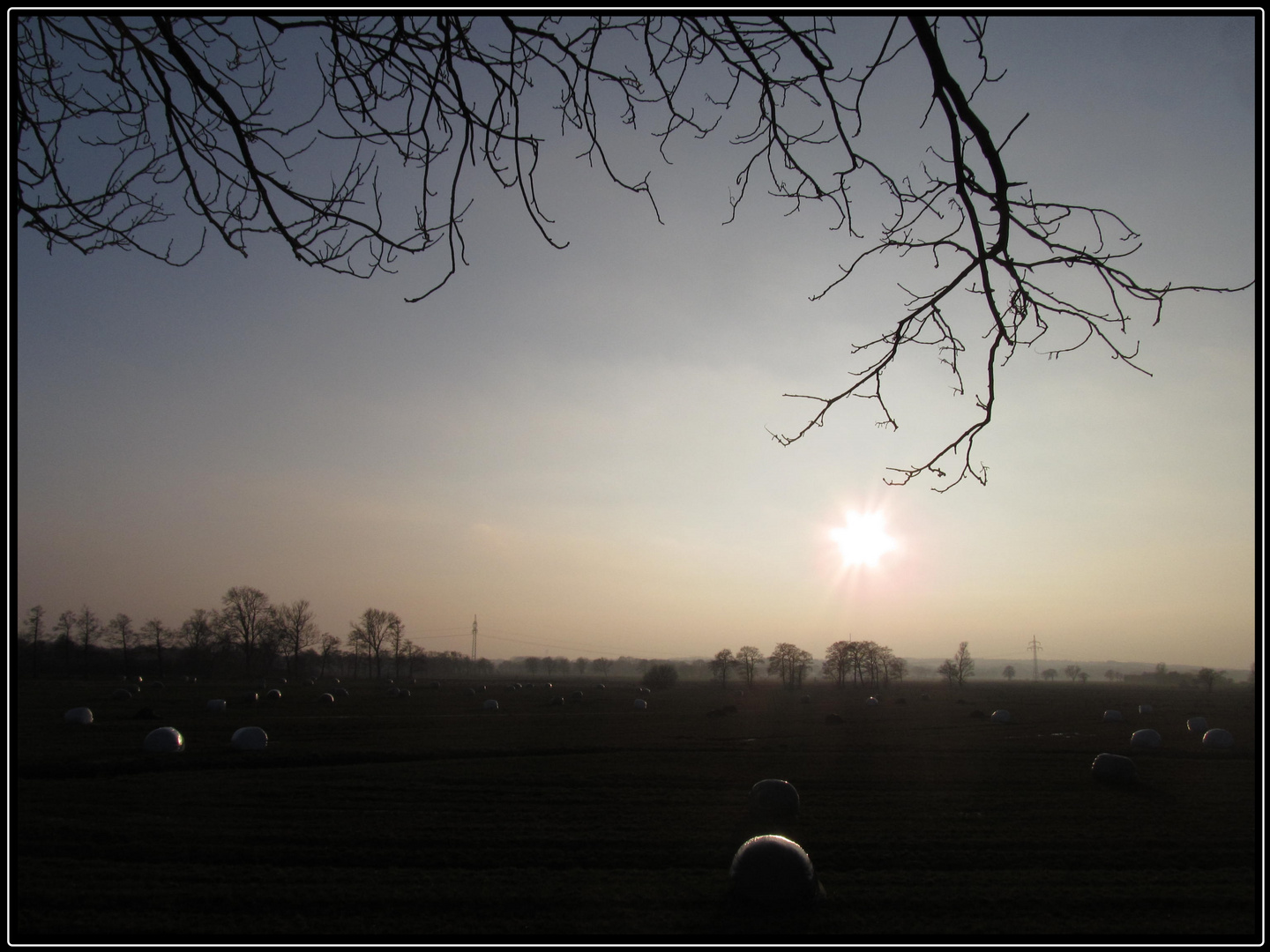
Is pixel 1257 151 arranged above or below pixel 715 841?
above

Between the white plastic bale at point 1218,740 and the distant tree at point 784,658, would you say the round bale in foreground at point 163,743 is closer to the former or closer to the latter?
the white plastic bale at point 1218,740

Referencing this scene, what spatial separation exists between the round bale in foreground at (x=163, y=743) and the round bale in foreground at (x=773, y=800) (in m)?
21.4

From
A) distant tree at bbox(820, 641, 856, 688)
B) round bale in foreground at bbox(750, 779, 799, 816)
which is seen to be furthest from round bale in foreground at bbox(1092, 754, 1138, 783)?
distant tree at bbox(820, 641, 856, 688)

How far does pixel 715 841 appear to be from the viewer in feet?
49.5

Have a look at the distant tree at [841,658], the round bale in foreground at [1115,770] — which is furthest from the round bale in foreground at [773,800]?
the distant tree at [841,658]

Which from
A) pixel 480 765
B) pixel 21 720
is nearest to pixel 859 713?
pixel 480 765

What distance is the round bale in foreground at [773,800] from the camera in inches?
684

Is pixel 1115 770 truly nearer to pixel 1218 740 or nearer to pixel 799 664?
pixel 1218 740

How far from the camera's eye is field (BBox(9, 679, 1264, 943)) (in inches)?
403

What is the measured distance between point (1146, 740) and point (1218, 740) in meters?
3.32

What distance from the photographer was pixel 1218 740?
3428 centimetres

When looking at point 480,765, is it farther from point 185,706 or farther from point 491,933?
point 185,706

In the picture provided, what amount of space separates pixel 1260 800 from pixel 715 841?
12153 millimetres

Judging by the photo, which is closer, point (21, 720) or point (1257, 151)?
point (1257, 151)
